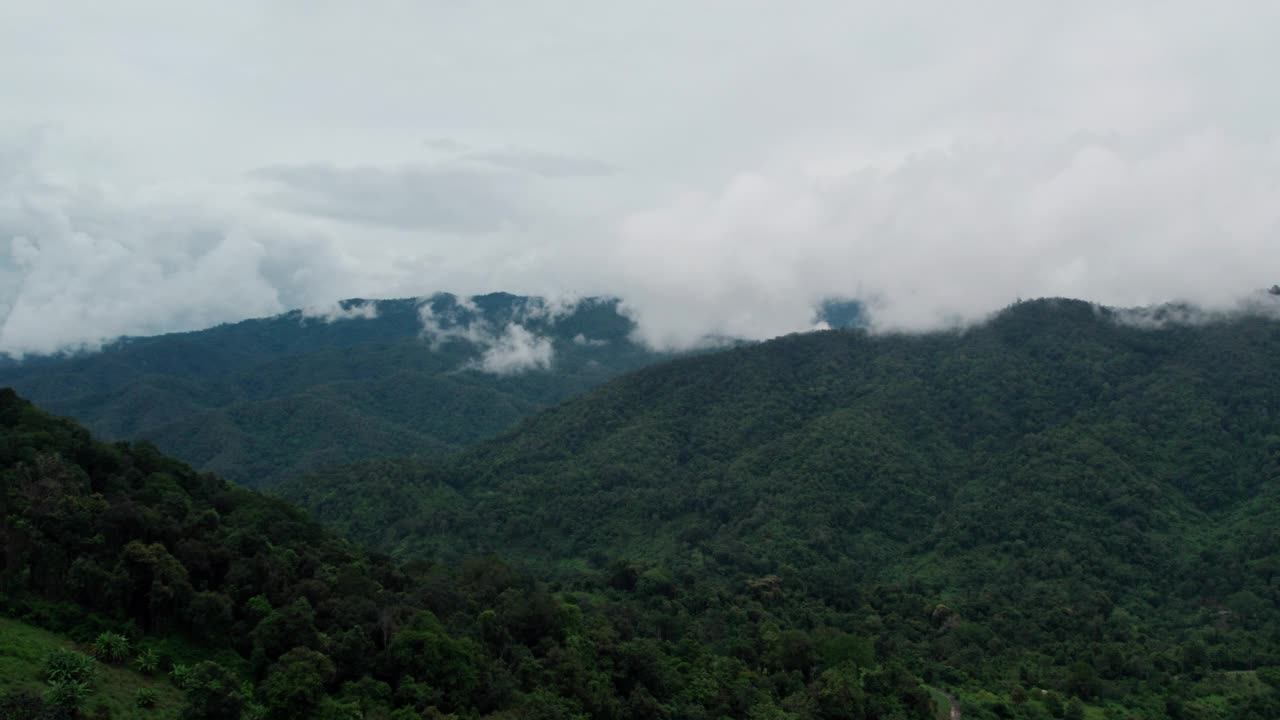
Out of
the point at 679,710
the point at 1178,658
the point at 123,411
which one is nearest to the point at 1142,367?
the point at 1178,658

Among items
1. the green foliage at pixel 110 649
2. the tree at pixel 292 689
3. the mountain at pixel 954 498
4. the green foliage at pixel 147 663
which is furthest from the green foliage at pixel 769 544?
the green foliage at pixel 147 663

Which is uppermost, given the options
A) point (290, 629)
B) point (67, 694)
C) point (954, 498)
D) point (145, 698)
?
point (954, 498)

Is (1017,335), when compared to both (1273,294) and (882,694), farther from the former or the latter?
(882,694)

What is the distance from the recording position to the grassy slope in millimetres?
24031

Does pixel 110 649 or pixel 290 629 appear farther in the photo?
pixel 290 629

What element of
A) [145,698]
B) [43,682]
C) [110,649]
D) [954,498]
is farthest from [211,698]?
[954,498]

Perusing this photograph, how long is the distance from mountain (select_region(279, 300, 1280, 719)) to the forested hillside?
13.5 m

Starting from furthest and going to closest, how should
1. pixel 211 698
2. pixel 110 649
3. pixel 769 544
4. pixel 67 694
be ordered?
pixel 769 544 < pixel 110 649 < pixel 211 698 < pixel 67 694

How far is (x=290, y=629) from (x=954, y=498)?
8341cm

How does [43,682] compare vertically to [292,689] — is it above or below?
above

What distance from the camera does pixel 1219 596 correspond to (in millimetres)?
71688

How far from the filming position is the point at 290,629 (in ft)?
101

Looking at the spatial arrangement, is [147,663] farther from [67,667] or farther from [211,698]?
[211,698]

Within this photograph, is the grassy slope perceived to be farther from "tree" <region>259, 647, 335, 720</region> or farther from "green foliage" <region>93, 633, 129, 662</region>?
"tree" <region>259, 647, 335, 720</region>
